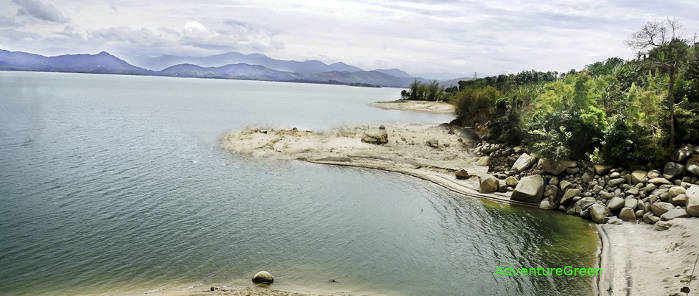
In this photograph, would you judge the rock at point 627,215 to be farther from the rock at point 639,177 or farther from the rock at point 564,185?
the rock at point 564,185

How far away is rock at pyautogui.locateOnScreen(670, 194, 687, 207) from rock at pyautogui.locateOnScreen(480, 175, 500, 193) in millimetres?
11558

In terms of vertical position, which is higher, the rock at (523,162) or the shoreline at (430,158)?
the rock at (523,162)

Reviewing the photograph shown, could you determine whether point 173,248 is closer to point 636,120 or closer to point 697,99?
point 636,120

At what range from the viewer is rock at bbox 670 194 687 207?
84.2 ft

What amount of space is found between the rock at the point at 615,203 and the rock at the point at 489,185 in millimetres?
8001

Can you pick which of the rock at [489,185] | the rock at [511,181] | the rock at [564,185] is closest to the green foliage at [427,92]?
the rock at [511,181]

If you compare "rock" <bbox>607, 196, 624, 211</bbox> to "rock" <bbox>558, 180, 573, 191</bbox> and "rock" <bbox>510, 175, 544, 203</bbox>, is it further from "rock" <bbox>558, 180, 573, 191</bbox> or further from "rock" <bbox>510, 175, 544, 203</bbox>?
"rock" <bbox>510, 175, 544, 203</bbox>

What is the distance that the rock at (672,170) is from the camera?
28.8m

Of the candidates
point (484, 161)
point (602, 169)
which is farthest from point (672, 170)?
point (484, 161)

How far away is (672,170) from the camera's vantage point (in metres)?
Answer: 29.2

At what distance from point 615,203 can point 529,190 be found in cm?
566

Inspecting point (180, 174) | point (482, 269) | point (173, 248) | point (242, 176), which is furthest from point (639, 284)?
point (180, 174)

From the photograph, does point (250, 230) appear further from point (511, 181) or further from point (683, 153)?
point (683, 153)

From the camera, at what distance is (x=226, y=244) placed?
2230 centimetres
